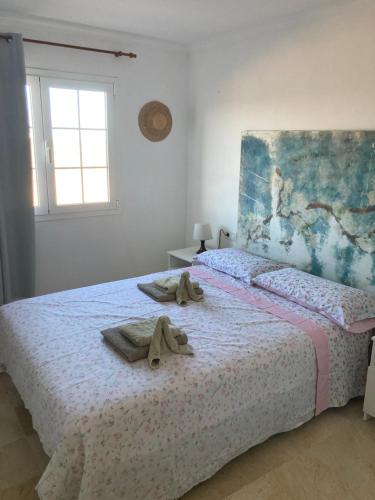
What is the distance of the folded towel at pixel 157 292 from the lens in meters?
2.62

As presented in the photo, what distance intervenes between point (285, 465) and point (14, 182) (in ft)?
8.71

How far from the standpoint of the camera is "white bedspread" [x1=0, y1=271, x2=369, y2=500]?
5.15 feet

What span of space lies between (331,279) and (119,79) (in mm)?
2462

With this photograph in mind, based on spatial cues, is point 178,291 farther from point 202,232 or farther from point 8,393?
point 8,393

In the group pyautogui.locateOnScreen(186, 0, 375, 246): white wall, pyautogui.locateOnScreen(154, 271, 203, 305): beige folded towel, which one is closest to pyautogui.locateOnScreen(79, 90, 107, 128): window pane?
pyautogui.locateOnScreen(186, 0, 375, 246): white wall

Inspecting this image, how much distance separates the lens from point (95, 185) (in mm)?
3668

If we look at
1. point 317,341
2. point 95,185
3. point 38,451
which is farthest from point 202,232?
point 38,451

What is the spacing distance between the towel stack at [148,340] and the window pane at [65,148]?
6.20 ft

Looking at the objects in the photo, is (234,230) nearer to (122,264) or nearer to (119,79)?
(122,264)

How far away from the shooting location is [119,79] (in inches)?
141

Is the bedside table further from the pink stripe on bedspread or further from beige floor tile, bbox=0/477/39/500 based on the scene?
beige floor tile, bbox=0/477/39/500

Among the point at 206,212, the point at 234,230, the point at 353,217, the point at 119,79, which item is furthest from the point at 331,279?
the point at 119,79

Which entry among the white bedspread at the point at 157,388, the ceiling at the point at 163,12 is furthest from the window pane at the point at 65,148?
the white bedspread at the point at 157,388

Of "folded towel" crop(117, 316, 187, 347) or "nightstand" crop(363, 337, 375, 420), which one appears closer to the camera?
"folded towel" crop(117, 316, 187, 347)
